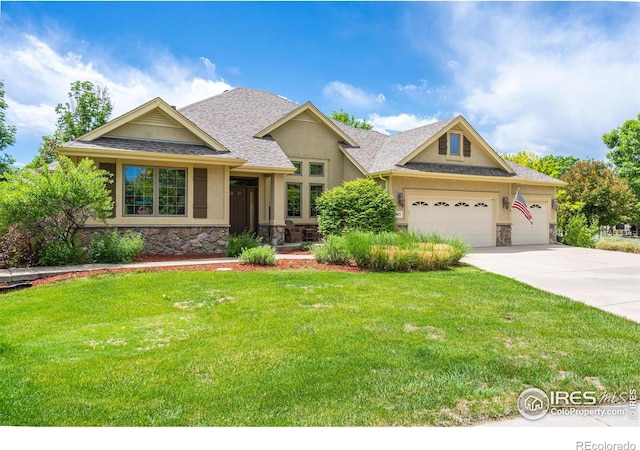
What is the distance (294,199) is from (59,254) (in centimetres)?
892

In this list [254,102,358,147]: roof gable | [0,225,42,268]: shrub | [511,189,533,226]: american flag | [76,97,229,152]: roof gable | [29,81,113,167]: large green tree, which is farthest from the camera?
[29,81,113,167]: large green tree

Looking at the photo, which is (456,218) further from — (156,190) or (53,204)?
(53,204)

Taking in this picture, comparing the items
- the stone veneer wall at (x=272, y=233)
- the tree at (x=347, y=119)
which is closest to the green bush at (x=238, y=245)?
the stone veneer wall at (x=272, y=233)

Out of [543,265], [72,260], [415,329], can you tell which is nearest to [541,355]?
[415,329]

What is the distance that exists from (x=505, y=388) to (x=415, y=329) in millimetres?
1662

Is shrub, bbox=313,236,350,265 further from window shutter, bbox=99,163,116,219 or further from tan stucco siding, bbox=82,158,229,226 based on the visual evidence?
window shutter, bbox=99,163,116,219

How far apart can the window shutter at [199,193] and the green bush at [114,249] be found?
2.33m

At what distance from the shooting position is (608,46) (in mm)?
4805

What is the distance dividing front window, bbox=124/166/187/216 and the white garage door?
13886 mm

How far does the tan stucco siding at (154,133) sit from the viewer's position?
40.6 feet

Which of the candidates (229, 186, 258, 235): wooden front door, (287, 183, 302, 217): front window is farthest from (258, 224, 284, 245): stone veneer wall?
(287, 183, 302, 217): front window

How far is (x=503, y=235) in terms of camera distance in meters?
17.5

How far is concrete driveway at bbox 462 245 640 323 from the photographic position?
7.02 m
